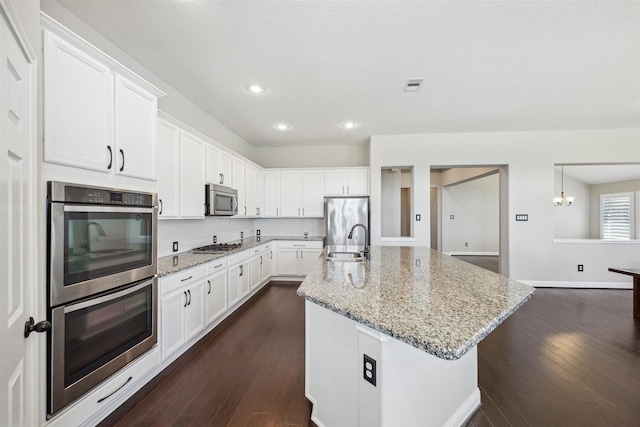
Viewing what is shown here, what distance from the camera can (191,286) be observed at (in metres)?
2.28

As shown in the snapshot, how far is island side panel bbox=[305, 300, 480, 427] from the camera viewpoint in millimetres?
1026

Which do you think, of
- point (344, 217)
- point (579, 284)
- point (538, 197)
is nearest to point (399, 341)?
point (344, 217)

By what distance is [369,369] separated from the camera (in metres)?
1.06

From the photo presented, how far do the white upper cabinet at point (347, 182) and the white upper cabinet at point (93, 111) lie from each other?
3318mm

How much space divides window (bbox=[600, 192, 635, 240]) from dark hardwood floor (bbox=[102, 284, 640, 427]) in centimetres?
528

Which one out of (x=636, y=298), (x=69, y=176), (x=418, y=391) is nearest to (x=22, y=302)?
(x=69, y=176)

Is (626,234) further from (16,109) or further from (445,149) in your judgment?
(16,109)

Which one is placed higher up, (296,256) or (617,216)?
(617,216)

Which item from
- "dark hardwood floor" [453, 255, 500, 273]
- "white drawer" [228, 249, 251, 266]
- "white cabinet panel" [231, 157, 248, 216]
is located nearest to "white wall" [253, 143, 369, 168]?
"white cabinet panel" [231, 157, 248, 216]

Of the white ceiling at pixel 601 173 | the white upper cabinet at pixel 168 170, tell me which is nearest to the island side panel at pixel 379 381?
the white upper cabinet at pixel 168 170

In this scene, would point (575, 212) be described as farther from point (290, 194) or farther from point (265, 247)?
point (265, 247)

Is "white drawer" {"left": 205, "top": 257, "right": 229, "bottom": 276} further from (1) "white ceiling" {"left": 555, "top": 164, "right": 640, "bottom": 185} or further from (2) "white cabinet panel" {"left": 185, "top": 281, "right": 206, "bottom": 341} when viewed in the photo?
(1) "white ceiling" {"left": 555, "top": 164, "right": 640, "bottom": 185}

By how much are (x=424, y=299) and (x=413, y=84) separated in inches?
97.0

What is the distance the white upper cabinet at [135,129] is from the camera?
5.26 ft
